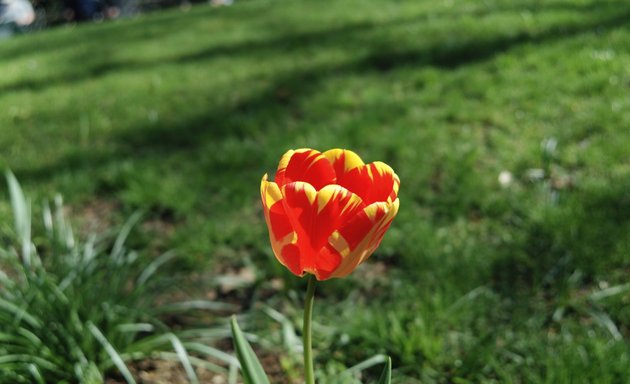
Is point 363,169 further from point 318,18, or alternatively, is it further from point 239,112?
point 318,18

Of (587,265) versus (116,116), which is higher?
(587,265)

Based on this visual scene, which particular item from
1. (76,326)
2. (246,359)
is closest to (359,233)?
(246,359)

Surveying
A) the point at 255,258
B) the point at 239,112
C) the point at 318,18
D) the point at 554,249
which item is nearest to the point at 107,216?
the point at 255,258

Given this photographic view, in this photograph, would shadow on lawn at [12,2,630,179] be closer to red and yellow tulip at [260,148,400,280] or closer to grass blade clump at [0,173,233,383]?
grass blade clump at [0,173,233,383]

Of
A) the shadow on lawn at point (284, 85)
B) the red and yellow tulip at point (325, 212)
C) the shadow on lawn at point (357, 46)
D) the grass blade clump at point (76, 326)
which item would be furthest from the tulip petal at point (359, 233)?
the shadow on lawn at point (357, 46)

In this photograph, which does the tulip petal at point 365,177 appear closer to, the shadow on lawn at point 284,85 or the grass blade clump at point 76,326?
the grass blade clump at point 76,326

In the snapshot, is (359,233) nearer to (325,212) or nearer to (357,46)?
(325,212)

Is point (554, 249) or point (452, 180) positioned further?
point (452, 180)

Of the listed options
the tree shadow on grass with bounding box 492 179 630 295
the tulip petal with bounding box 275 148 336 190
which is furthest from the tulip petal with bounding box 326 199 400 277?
the tree shadow on grass with bounding box 492 179 630 295
